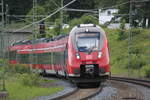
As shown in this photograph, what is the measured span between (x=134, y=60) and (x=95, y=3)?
154 ft

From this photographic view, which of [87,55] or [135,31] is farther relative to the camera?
[135,31]

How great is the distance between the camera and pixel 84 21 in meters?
68.9

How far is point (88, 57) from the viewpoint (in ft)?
80.9

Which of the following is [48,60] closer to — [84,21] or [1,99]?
[1,99]

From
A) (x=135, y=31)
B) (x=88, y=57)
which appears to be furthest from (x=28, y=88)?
(x=135, y=31)

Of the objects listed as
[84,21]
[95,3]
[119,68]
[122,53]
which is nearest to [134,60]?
[119,68]

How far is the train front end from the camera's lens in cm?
2458

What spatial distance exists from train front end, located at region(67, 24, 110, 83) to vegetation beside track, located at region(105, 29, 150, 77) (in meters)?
13.1

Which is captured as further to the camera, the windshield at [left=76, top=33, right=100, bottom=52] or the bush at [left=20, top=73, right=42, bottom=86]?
the bush at [left=20, top=73, right=42, bottom=86]

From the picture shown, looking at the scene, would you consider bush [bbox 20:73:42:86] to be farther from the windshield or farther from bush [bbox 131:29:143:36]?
bush [bbox 131:29:143:36]

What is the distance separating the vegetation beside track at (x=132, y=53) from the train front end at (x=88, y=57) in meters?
13.1

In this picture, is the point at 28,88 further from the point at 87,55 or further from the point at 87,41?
the point at 87,41

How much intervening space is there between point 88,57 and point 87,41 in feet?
3.69

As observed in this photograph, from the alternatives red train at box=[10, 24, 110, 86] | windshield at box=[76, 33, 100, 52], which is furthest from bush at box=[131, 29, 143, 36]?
windshield at box=[76, 33, 100, 52]
